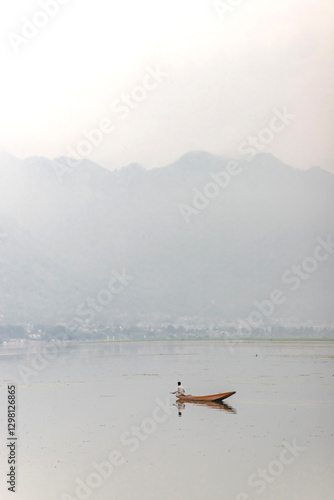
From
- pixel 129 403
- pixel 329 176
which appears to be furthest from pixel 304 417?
pixel 329 176

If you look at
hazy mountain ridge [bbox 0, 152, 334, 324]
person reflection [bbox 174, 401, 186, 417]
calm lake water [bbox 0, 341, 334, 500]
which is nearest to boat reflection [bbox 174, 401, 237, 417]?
person reflection [bbox 174, 401, 186, 417]

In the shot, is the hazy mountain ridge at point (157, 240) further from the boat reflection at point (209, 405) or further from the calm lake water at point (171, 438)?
the boat reflection at point (209, 405)

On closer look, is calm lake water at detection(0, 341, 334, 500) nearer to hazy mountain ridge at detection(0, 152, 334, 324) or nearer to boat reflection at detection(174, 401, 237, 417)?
boat reflection at detection(174, 401, 237, 417)

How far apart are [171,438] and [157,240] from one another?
12.3 m

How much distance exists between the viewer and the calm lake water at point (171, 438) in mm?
7102

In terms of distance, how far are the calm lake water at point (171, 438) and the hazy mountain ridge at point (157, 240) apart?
519cm

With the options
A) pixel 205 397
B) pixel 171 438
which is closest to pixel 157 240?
pixel 205 397

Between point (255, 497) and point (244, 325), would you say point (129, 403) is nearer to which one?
point (255, 497)

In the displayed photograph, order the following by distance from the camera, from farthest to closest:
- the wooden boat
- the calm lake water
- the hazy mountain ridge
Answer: the hazy mountain ridge < the wooden boat < the calm lake water

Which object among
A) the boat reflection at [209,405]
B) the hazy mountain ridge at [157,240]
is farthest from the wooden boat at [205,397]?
the hazy mountain ridge at [157,240]

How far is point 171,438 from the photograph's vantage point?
9.08 metres

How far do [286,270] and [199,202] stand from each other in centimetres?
311

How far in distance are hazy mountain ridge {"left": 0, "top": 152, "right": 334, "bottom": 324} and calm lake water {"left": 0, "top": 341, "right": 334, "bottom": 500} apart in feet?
17.0

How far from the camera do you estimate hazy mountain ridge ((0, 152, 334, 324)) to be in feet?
65.5
